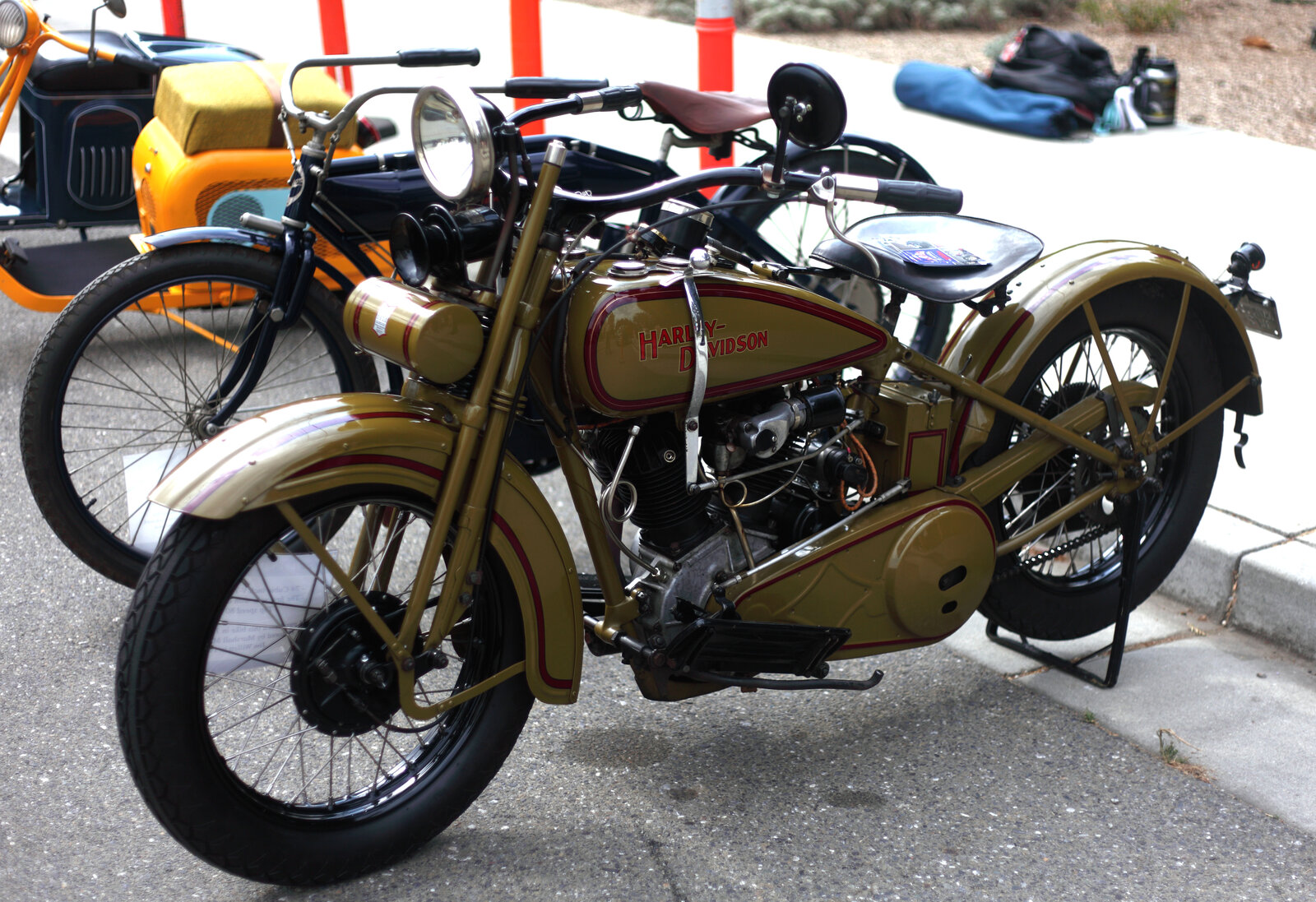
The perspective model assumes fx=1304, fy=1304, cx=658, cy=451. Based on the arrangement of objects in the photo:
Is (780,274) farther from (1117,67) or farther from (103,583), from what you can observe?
(1117,67)

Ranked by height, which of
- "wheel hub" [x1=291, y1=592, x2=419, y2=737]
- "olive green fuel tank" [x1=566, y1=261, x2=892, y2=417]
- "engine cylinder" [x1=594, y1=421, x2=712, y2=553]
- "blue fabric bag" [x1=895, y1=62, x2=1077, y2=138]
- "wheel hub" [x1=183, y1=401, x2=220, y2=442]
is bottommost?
"wheel hub" [x1=291, y1=592, x2=419, y2=737]

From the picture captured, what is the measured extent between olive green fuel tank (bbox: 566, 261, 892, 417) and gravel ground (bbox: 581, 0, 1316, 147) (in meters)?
6.64

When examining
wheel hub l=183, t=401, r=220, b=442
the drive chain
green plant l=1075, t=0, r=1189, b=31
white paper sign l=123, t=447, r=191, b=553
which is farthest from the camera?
green plant l=1075, t=0, r=1189, b=31

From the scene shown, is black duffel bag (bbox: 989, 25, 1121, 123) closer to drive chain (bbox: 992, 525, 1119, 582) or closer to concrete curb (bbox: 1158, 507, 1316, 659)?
concrete curb (bbox: 1158, 507, 1316, 659)

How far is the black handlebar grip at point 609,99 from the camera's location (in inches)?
99.0

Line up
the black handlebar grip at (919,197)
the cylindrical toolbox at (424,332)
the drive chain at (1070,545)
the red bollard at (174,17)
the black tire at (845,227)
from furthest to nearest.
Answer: the red bollard at (174,17)
the black tire at (845,227)
the drive chain at (1070,545)
the black handlebar grip at (919,197)
the cylindrical toolbox at (424,332)

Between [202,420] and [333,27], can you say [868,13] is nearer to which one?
[333,27]

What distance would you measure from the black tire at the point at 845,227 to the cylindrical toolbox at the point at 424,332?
1944mm

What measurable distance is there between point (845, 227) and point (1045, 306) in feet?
5.34

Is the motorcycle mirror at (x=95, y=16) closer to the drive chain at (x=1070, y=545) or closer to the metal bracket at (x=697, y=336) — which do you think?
the metal bracket at (x=697, y=336)

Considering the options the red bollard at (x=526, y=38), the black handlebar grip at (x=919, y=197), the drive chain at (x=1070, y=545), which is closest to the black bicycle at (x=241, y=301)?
the black handlebar grip at (x=919, y=197)

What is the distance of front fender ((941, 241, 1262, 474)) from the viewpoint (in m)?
2.94

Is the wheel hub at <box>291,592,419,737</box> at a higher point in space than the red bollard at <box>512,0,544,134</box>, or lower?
lower

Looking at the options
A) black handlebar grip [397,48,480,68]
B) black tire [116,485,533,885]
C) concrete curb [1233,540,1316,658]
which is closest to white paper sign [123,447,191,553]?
black tire [116,485,533,885]
